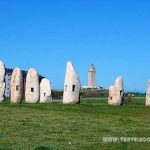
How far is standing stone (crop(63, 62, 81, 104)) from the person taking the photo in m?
45.5

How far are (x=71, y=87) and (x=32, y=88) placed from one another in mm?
4515

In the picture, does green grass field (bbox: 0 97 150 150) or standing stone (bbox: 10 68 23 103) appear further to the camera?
standing stone (bbox: 10 68 23 103)

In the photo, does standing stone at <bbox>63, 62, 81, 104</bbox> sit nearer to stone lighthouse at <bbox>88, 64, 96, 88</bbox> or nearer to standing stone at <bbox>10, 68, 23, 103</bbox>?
standing stone at <bbox>10, 68, 23, 103</bbox>

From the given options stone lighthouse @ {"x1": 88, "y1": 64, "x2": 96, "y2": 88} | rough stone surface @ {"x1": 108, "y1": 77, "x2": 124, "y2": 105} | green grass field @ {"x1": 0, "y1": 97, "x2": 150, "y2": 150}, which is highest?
stone lighthouse @ {"x1": 88, "y1": 64, "x2": 96, "y2": 88}

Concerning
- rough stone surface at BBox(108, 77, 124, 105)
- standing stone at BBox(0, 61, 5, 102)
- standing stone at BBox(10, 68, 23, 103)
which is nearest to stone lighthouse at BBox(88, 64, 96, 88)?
rough stone surface at BBox(108, 77, 124, 105)

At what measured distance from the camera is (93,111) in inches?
1368

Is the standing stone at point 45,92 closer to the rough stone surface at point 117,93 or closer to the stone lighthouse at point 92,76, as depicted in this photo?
the rough stone surface at point 117,93

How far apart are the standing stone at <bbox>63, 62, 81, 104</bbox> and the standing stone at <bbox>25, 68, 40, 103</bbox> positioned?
11.1ft

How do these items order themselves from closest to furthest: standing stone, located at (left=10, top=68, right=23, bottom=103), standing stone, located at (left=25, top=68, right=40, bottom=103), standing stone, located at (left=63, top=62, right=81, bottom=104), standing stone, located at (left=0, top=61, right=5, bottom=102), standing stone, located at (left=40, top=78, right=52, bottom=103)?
1. standing stone, located at (left=63, top=62, right=81, bottom=104)
2. standing stone, located at (left=10, top=68, right=23, bottom=103)
3. standing stone, located at (left=0, top=61, right=5, bottom=102)
4. standing stone, located at (left=25, top=68, right=40, bottom=103)
5. standing stone, located at (left=40, top=78, right=52, bottom=103)

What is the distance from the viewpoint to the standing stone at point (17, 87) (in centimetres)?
4654

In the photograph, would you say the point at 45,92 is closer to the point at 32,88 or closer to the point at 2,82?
the point at 32,88

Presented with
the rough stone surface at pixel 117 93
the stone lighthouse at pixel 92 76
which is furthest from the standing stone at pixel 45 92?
the stone lighthouse at pixel 92 76

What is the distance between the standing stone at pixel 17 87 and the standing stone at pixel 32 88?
1.16 meters

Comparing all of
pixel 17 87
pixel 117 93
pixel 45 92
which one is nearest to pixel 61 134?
pixel 17 87
